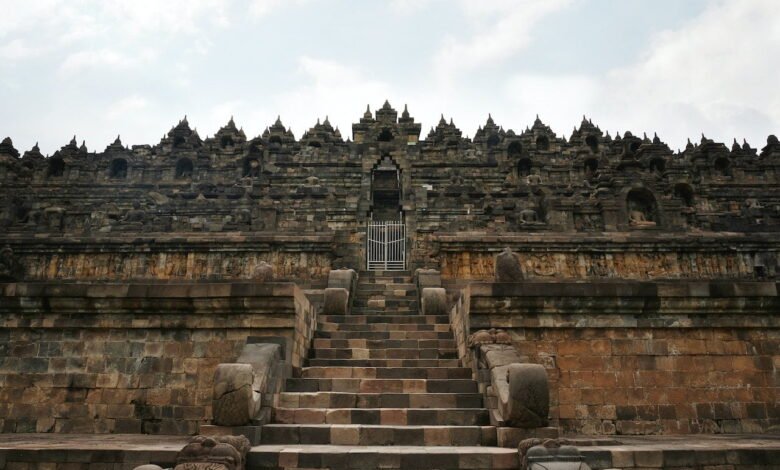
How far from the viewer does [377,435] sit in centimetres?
623

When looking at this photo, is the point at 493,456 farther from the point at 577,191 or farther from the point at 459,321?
the point at 577,191

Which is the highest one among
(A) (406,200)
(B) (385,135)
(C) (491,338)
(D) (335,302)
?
(B) (385,135)

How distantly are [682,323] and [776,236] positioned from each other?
11338 millimetres

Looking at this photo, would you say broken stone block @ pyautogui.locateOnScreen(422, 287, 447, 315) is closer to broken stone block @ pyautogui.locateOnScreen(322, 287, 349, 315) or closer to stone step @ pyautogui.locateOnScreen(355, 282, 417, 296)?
broken stone block @ pyautogui.locateOnScreen(322, 287, 349, 315)

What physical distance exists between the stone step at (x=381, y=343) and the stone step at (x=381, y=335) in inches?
7.2

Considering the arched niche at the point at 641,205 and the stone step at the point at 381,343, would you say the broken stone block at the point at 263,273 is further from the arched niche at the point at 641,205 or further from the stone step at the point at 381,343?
the arched niche at the point at 641,205

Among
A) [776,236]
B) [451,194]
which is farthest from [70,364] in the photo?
[776,236]

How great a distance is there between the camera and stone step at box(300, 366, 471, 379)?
25.8 feet

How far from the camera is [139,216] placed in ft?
64.3

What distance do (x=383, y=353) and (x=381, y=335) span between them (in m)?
0.61

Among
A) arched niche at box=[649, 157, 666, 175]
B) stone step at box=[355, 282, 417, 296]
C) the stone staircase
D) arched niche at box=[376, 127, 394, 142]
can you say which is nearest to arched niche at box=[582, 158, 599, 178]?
arched niche at box=[649, 157, 666, 175]

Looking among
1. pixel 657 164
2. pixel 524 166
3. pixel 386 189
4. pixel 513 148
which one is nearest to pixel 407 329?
pixel 386 189

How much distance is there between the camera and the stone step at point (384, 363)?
325 inches

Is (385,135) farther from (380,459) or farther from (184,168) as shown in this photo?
(380,459)
